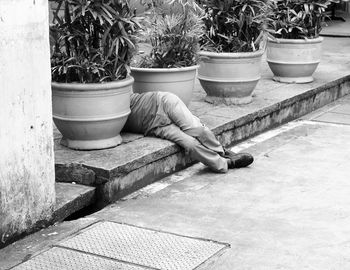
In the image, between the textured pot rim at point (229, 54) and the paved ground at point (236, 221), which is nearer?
the paved ground at point (236, 221)

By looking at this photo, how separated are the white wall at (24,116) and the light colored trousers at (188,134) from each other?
146cm

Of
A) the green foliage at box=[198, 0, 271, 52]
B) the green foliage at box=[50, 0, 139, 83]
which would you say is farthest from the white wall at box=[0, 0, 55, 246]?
the green foliage at box=[198, 0, 271, 52]

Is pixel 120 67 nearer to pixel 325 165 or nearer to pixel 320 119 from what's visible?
pixel 325 165

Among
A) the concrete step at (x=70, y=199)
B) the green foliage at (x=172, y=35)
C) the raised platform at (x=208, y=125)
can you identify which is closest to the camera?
the concrete step at (x=70, y=199)

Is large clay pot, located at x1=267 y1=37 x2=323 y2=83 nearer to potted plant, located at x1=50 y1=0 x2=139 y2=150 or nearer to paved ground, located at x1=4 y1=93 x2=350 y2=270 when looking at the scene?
paved ground, located at x1=4 y1=93 x2=350 y2=270

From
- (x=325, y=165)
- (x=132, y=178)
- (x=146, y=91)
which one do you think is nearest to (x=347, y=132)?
(x=325, y=165)

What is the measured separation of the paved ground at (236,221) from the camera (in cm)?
437

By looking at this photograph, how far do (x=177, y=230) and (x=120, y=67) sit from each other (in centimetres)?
154

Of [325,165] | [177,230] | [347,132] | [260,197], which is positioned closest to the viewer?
[177,230]

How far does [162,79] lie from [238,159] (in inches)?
40.8

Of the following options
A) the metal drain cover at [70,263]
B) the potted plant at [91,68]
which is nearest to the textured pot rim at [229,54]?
the potted plant at [91,68]

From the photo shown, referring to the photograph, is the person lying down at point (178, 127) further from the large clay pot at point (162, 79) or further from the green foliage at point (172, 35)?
the green foliage at point (172, 35)

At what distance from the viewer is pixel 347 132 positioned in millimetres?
7551

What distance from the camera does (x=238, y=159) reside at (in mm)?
6164
